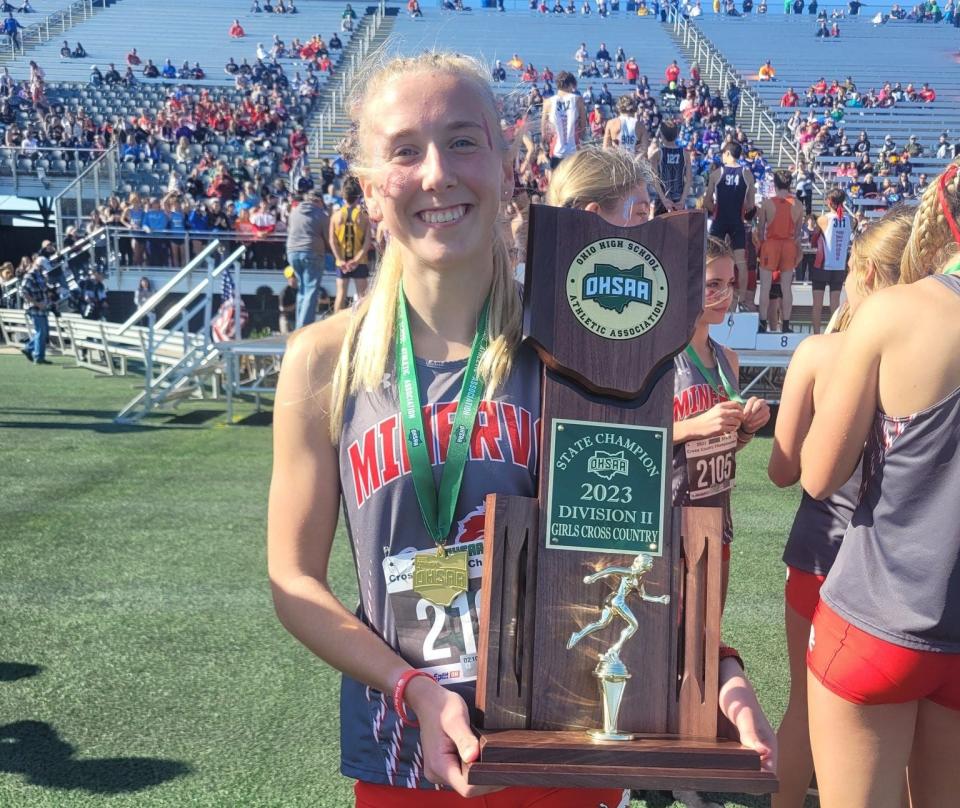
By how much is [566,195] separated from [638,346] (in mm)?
1183

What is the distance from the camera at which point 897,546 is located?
1726 mm

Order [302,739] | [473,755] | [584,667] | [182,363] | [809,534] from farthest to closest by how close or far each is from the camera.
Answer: [182,363]
[302,739]
[809,534]
[584,667]
[473,755]

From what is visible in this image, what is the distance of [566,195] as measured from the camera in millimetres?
2518

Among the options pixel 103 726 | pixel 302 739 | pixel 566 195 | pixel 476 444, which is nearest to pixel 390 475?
pixel 476 444

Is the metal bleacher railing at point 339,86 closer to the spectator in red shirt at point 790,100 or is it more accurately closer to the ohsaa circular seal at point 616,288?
the spectator in red shirt at point 790,100

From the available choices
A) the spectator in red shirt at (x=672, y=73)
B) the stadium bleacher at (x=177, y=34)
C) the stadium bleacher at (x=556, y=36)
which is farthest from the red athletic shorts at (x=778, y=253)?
the stadium bleacher at (x=177, y=34)

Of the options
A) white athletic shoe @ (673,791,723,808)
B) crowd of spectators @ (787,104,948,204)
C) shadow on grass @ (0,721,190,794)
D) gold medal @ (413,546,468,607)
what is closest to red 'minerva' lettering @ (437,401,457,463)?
gold medal @ (413,546,468,607)

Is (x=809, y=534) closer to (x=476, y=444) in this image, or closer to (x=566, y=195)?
(x=566, y=195)

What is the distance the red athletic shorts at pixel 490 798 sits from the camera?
1.44m

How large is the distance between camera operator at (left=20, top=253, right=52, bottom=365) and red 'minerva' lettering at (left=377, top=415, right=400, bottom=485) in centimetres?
1468

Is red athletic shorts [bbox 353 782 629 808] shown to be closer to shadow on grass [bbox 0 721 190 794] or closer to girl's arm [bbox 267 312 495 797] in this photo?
girl's arm [bbox 267 312 495 797]

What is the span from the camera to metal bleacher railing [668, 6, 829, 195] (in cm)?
2067

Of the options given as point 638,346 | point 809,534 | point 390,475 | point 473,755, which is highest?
point 638,346

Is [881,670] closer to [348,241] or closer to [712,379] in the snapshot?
[712,379]
